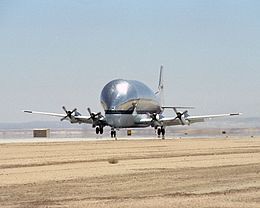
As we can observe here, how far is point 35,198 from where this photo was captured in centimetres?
1927

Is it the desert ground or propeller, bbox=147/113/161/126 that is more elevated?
propeller, bbox=147/113/161/126

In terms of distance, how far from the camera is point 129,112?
98.2 meters

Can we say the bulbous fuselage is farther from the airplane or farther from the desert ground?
the desert ground

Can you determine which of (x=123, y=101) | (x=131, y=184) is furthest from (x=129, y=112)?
(x=131, y=184)

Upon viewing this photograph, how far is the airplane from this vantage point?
95.9 m

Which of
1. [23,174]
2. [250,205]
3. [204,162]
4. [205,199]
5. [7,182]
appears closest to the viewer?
[250,205]

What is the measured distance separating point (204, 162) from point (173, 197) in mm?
15472

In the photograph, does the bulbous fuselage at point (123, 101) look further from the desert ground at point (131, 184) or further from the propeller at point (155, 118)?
the desert ground at point (131, 184)

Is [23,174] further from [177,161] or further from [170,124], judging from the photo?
[170,124]

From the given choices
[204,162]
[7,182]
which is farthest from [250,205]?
[204,162]

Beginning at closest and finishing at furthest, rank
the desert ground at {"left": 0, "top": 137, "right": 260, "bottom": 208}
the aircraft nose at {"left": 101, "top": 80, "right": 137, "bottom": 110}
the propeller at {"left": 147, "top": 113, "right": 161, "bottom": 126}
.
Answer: the desert ground at {"left": 0, "top": 137, "right": 260, "bottom": 208}
the aircraft nose at {"left": 101, "top": 80, "right": 137, "bottom": 110}
the propeller at {"left": 147, "top": 113, "right": 161, "bottom": 126}

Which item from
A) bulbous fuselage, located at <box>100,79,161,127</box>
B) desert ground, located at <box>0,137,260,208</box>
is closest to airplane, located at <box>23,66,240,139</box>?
bulbous fuselage, located at <box>100,79,161,127</box>

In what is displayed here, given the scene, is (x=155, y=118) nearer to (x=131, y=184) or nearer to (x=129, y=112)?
(x=129, y=112)

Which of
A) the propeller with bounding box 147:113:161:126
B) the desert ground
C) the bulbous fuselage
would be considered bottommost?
the desert ground
